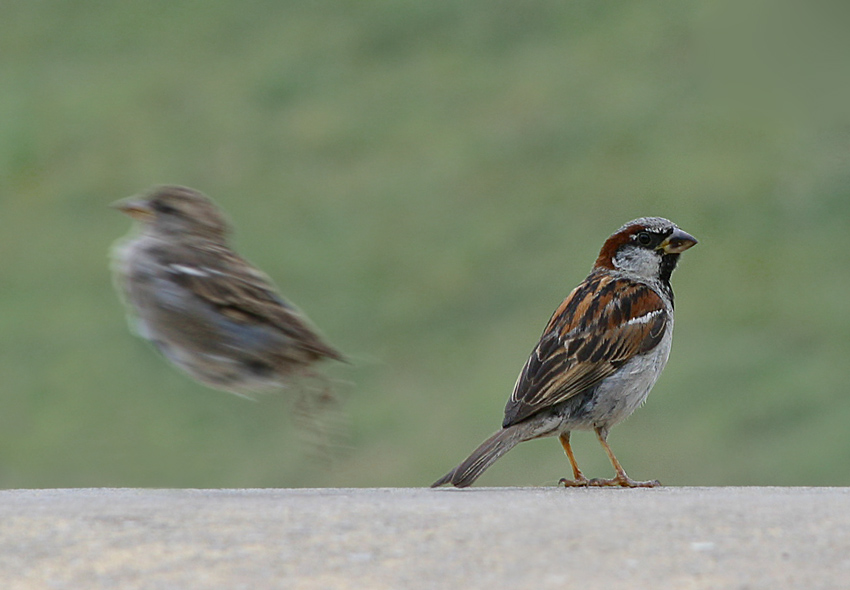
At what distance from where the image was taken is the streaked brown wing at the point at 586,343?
254 inches

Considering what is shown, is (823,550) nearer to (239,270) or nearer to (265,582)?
(265,582)

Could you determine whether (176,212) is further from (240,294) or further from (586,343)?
(586,343)

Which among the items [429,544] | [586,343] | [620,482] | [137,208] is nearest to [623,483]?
[620,482]

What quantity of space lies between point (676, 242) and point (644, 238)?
0.18 metres

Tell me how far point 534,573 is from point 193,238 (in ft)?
A: 7.99

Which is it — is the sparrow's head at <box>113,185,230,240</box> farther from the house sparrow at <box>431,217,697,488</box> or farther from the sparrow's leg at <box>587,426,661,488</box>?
the sparrow's leg at <box>587,426,661,488</box>

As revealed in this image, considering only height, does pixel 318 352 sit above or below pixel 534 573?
above

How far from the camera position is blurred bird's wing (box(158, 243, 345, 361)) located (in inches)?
212

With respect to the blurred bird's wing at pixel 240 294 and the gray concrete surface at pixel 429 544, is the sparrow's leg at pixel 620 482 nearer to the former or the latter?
the gray concrete surface at pixel 429 544

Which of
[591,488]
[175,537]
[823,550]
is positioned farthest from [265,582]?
[591,488]

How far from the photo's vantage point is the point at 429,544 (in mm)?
4273

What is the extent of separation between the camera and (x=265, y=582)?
3.95 meters

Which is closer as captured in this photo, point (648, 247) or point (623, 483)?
point (623, 483)

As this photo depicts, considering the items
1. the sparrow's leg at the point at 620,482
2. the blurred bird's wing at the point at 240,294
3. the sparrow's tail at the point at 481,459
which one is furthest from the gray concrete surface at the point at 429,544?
the sparrow's leg at the point at 620,482
